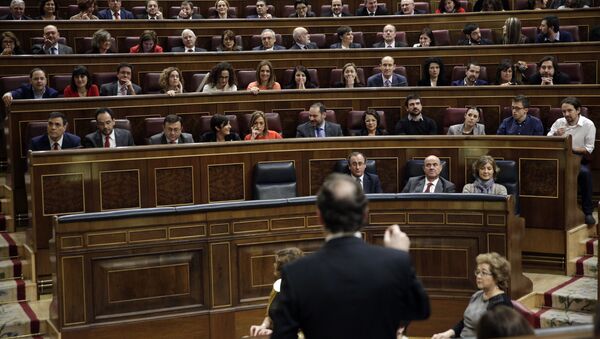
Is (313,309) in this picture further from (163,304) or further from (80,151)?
(80,151)

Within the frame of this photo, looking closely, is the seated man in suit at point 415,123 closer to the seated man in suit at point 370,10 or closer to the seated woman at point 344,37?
the seated woman at point 344,37

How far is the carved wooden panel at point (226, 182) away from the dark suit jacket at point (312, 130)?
457 millimetres

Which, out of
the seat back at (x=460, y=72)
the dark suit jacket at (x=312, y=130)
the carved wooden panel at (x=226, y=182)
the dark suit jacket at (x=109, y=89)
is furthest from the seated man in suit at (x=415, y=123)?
the dark suit jacket at (x=109, y=89)

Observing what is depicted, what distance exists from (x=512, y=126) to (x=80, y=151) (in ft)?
6.36

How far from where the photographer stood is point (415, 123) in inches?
181

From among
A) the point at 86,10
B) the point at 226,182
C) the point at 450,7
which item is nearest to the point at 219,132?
the point at 226,182

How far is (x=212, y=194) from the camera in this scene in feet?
13.6

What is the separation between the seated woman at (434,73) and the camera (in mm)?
5051

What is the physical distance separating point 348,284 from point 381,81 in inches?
144

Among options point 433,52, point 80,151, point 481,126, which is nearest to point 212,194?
point 80,151

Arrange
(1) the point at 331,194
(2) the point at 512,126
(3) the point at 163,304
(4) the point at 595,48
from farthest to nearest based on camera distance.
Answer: (4) the point at 595,48 < (2) the point at 512,126 < (3) the point at 163,304 < (1) the point at 331,194

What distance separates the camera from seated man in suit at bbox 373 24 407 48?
5566 mm

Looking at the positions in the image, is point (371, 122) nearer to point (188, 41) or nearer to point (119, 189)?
point (119, 189)

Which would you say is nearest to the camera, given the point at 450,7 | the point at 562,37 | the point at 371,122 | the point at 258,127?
the point at 258,127
